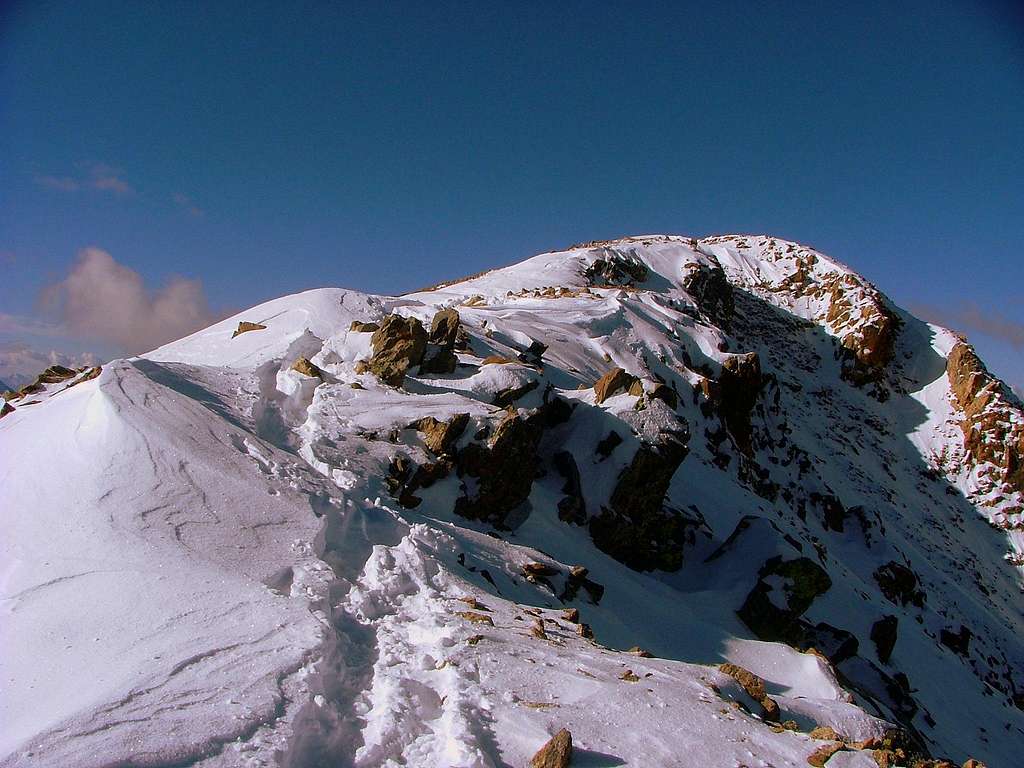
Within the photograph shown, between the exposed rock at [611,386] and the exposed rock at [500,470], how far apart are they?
4315 mm

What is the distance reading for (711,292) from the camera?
54.2 meters

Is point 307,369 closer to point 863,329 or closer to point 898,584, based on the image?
point 898,584

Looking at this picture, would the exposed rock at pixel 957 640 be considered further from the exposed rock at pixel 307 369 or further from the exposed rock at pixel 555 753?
the exposed rock at pixel 307 369

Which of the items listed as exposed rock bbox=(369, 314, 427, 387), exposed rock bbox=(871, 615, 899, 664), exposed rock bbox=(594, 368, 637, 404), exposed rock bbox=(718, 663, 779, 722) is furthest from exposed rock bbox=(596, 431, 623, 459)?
exposed rock bbox=(871, 615, 899, 664)

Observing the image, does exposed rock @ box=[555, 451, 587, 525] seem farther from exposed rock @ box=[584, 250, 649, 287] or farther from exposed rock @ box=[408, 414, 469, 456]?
exposed rock @ box=[584, 250, 649, 287]

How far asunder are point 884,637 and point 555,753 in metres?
19.9

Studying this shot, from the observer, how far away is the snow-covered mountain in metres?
5.85

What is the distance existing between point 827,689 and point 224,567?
11447 millimetres

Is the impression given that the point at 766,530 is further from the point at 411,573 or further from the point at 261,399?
the point at 261,399

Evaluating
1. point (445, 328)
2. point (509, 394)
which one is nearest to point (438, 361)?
point (445, 328)

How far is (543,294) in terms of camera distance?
34.5m

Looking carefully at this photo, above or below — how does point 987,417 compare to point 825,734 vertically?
above

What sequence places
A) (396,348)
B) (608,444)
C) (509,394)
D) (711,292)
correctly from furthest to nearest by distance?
1. (711,292)
2. (608,444)
3. (509,394)
4. (396,348)

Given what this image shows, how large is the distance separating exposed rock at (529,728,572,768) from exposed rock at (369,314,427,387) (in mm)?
10566
